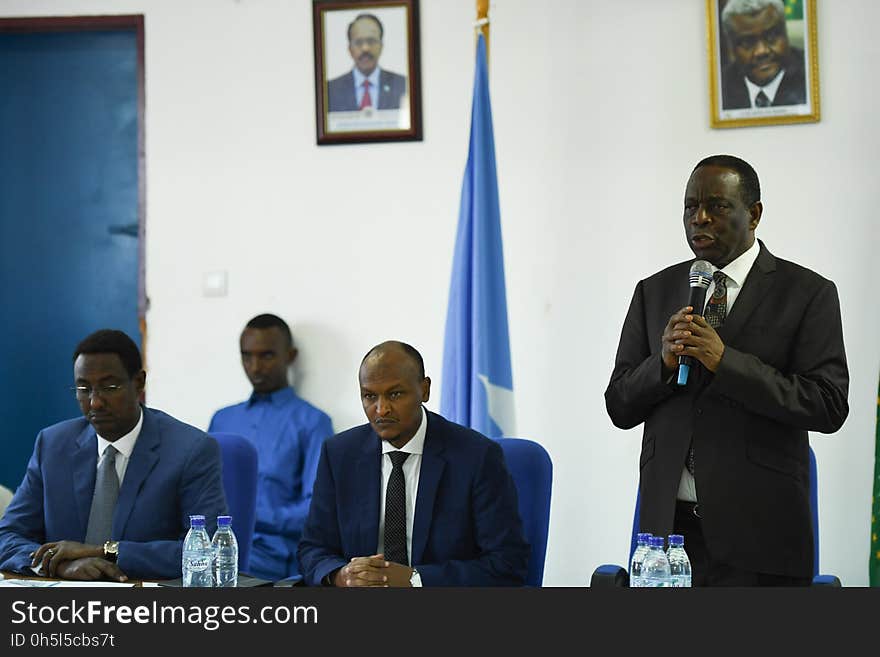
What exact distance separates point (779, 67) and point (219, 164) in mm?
2339

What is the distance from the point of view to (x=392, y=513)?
9.09 feet

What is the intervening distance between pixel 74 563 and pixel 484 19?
8.88ft

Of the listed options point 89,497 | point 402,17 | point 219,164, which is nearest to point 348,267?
point 219,164

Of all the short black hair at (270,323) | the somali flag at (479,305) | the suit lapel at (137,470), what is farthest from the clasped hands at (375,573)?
the short black hair at (270,323)

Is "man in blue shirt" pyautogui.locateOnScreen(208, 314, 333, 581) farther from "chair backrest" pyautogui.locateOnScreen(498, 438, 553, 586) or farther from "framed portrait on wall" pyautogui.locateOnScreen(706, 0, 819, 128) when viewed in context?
"framed portrait on wall" pyautogui.locateOnScreen(706, 0, 819, 128)

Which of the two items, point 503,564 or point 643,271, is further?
point 643,271

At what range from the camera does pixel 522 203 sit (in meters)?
4.69

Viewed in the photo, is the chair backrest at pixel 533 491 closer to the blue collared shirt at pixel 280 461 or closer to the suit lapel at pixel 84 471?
the suit lapel at pixel 84 471

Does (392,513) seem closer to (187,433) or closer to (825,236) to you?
(187,433)

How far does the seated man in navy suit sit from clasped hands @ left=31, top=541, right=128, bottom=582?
2.60 meters

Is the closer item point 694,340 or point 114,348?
point 694,340

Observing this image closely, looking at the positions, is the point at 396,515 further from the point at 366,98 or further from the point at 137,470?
the point at 366,98

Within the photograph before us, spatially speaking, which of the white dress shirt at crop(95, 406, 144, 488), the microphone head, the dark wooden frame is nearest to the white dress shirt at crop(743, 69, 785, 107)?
the microphone head

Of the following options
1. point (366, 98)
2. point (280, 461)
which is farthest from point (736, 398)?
point (366, 98)
